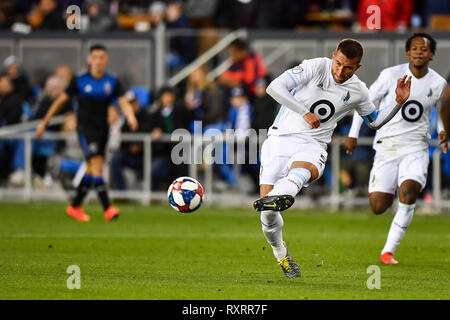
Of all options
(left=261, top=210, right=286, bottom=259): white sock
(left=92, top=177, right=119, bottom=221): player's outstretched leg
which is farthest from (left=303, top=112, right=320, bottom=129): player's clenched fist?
(left=92, top=177, right=119, bottom=221): player's outstretched leg

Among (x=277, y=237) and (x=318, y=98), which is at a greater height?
(x=318, y=98)

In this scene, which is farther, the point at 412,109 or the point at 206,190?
the point at 206,190

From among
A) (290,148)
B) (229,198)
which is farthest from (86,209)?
(290,148)

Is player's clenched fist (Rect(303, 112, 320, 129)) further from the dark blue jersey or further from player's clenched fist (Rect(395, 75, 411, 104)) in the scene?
the dark blue jersey

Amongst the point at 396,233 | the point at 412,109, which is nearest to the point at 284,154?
the point at 396,233

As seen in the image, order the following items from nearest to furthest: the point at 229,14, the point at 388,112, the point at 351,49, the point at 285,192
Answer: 1. the point at 285,192
2. the point at 351,49
3. the point at 388,112
4. the point at 229,14

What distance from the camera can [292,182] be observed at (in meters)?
11.2

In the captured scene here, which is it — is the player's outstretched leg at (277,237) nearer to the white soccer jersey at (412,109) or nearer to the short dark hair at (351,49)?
the short dark hair at (351,49)

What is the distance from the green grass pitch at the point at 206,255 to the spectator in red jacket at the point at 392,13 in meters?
4.38

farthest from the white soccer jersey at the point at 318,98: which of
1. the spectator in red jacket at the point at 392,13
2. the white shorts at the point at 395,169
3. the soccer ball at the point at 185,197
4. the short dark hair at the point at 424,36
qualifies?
the spectator in red jacket at the point at 392,13

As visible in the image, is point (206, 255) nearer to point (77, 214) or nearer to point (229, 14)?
point (77, 214)

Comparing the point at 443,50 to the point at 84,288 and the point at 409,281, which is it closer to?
the point at 409,281

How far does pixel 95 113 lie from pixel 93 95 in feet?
0.93

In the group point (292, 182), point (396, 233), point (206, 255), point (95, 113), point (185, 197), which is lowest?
point (206, 255)
